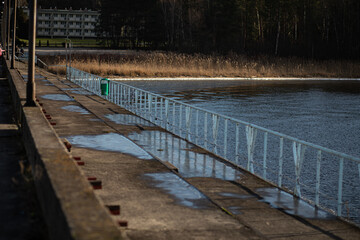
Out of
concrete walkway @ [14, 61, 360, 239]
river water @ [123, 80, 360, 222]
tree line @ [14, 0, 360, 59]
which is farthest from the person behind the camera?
tree line @ [14, 0, 360, 59]

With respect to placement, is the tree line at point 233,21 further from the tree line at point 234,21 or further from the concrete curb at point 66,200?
the concrete curb at point 66,200

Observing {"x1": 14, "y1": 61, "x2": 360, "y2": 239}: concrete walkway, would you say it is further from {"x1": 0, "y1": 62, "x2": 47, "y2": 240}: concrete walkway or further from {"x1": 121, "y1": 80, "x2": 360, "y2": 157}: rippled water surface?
{"x1": 121, "y1": 80, "x2": 360, "y2": 157}: rippled water surface

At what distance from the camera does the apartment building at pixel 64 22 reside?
581 feet

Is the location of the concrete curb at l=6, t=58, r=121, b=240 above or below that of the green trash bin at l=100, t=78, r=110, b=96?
above

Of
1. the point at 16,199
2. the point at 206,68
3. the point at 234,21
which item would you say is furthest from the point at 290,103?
the point at 234,21

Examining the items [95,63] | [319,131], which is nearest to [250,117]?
[319,131]

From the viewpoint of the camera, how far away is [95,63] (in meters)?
56.2

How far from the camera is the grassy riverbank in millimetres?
55688

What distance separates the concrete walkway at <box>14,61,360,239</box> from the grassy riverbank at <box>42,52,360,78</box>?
125 ft

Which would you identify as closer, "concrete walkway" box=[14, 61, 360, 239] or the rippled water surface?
"concrete walkway" box=[14, 61, 360, 239]

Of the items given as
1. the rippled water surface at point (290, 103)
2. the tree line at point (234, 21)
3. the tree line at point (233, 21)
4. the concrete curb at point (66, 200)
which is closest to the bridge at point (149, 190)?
the concrete curb at point (66, 200)

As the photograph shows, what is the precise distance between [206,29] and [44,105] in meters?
81.6

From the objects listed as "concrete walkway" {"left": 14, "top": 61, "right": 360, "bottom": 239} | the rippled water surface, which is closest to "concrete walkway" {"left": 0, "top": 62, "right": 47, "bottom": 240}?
"concrete walkway" {"left": 14, "top": 61, "right": 360, "bottom": 239}

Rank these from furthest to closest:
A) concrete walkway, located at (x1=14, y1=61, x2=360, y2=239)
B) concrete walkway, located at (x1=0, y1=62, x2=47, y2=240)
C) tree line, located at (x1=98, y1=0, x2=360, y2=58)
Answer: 1. tree line, located at (x1=98, y1=0, x2=360, y2=58)
2. concrete walkway, located at (x1=14, y1=61, x2=360, y2=239)
3. concrete walkway, located at (x1=0, y1=62, x2=47, y2=240)
